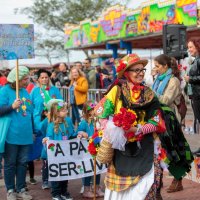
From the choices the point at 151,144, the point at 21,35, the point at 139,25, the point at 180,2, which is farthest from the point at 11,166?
the point at 139,25

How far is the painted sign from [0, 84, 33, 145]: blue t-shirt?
1.88 feet

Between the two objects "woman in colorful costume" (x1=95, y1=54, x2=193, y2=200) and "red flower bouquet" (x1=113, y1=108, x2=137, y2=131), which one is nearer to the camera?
"red flower bouquet" (x1=113, y1=108, x2=137, y2=131)

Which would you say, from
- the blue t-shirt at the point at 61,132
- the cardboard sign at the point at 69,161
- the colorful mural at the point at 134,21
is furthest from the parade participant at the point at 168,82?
the colorful mural at the point at 134,21

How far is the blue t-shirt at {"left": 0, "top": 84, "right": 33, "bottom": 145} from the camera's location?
6465mm

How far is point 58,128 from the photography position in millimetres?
6598

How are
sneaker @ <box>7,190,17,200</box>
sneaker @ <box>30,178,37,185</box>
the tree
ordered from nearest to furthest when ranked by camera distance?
sneaker @ <box>7,190,17,200</box>
sneaker @ <box>30,178,37,185</box>
the tree

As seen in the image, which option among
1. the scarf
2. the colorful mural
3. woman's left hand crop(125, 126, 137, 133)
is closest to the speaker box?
the scarf

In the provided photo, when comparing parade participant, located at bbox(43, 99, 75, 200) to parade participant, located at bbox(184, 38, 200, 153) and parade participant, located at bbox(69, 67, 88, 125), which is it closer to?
parade participant, located at bbox(184, 38, 200, 153)

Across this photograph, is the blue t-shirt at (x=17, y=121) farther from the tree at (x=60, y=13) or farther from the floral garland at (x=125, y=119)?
the tree at (x=60, y=13)

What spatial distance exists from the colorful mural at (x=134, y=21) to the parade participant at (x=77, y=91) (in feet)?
19.5

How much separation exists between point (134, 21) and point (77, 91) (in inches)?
380

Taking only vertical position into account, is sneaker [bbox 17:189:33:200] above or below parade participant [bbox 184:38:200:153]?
below

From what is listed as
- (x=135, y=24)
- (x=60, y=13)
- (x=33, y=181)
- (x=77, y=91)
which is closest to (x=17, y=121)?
(x=33, y=181)

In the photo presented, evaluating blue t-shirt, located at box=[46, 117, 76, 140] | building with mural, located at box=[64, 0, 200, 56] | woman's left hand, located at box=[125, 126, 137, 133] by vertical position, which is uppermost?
building with mural, located at box=[64, 0, 200, 56]
